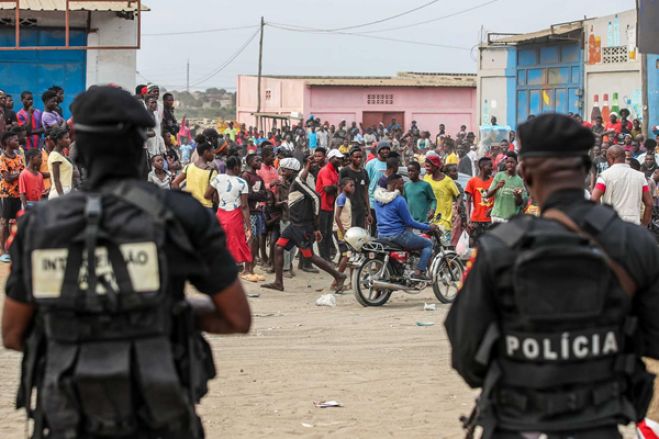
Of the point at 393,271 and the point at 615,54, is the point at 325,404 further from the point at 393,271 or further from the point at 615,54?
the point at 615,54

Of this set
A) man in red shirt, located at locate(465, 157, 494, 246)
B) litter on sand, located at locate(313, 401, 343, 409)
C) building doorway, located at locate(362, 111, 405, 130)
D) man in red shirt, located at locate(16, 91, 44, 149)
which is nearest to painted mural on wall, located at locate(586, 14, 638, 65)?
man in red shirt, located at locate(465, 157, 494, 246)

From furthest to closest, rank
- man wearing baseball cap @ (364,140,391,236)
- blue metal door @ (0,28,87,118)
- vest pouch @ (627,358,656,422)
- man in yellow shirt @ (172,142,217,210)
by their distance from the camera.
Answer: blue metal door @ (0,28,87,118)
man wearing baseball cap @ (364,140,391,236)
man in yellow shirt @ (172,142,217,210)
vest pouch @ (627,358,656,422)

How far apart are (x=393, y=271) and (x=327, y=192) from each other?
2.39 m

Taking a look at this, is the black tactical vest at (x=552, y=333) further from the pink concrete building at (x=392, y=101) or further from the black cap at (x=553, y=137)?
the pink concrete building at (x=392, y=101)

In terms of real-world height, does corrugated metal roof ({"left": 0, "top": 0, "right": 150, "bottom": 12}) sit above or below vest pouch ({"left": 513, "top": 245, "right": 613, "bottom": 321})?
above

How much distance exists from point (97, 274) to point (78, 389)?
36 centimetres

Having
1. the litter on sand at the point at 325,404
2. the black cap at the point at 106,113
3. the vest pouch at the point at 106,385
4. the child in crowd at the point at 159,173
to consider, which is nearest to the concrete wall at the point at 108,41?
the child in crowd at the point at 159,173

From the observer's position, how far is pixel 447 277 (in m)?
14.1

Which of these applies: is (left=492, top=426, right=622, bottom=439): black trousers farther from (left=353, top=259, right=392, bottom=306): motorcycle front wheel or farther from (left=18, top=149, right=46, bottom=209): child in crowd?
(left=18, top=149, right=46, bottom=209): child in crowd

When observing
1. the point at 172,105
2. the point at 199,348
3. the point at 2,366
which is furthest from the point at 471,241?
the point at 199,348

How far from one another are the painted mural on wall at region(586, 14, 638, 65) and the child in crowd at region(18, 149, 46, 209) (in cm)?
2275

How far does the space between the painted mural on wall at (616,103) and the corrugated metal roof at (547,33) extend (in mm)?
2414

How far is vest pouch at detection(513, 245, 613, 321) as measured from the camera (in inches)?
148

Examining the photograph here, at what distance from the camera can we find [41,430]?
395cm
